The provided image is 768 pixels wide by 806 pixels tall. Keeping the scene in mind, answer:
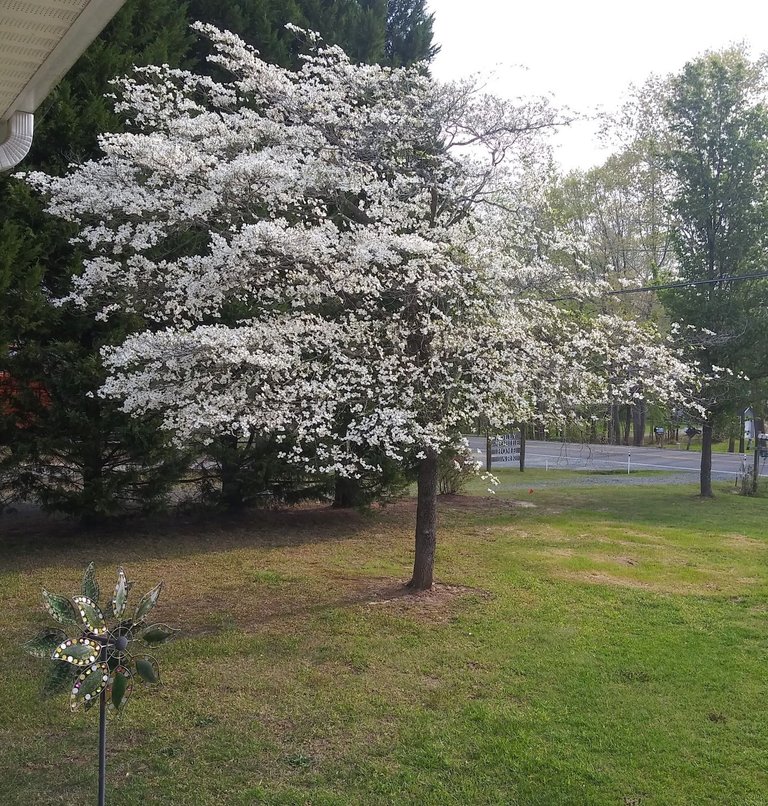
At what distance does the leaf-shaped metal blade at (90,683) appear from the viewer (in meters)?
2.85

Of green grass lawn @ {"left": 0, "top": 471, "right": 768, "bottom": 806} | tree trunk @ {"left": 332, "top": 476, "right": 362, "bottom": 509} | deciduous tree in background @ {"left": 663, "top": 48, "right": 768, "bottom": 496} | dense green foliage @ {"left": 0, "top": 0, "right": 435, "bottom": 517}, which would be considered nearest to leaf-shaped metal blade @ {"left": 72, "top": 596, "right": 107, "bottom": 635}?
green grass lawn @ {"left": 0, "top": 471, "right": 768, "bottom": 806}

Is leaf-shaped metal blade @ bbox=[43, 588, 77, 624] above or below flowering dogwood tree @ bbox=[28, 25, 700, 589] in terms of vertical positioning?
below

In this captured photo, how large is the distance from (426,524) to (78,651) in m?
4.54

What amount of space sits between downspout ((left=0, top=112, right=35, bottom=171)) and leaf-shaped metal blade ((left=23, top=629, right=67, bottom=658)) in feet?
6.44

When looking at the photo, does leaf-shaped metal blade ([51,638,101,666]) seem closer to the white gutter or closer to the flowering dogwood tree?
the white gutter

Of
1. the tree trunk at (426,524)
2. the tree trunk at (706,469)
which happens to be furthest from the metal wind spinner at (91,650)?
the tree trunk at (706,469)

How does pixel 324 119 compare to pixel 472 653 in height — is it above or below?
above

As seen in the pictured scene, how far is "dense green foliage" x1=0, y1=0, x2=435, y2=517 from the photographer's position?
855 cm

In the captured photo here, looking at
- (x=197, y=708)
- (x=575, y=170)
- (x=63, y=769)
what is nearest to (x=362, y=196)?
(x=197, y=708)

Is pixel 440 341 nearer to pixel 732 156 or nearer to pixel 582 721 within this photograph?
pixel 582 721

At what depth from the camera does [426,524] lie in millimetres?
7137

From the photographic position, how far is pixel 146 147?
18.9 feet

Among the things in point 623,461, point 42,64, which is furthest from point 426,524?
point 623,461

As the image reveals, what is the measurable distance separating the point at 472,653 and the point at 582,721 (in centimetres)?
125
